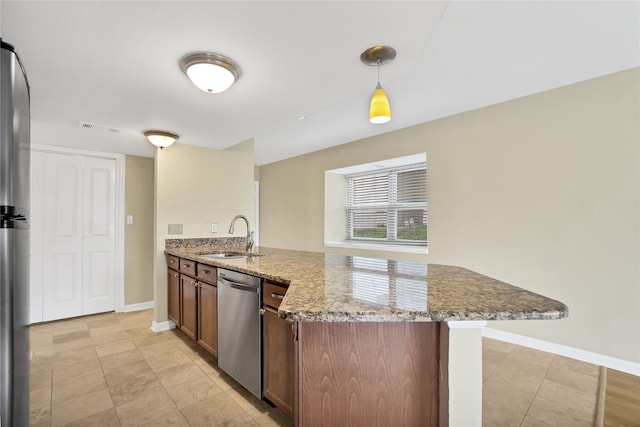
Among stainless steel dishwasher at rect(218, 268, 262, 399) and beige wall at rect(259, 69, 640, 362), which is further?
beige wall at rect(259, 69, 640, 362)

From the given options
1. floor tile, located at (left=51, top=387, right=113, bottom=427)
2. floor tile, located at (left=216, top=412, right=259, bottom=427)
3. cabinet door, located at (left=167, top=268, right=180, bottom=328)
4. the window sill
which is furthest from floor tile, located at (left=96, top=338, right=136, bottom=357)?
the window sill

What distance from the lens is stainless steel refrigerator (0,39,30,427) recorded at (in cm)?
100

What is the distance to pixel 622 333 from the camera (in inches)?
86.6

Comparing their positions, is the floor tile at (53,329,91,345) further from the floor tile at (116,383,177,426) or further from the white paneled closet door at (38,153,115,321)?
the floor tile at (116,383,177,426)

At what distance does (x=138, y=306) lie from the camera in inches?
156

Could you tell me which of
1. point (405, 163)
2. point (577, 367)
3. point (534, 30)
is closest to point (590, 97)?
point (534, 30)

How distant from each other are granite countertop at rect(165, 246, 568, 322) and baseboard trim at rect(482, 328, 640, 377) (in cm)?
169

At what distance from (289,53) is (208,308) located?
6.65ft

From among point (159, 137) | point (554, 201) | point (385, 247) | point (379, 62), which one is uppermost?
point (379, 62)

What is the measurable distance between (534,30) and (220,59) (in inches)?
74.1

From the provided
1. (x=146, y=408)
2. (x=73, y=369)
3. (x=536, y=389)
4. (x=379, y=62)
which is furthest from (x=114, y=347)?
(x=536, y=389)

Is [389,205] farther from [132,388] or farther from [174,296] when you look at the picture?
[132,388]

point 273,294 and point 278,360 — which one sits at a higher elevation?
point 273,294

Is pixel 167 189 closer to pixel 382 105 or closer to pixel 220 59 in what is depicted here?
pixel 220 59
